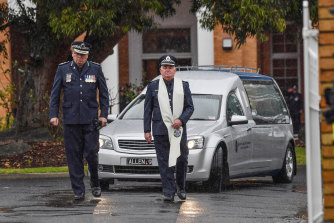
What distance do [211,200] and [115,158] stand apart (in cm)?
191

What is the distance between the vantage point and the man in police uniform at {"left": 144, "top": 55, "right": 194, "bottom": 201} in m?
12.0

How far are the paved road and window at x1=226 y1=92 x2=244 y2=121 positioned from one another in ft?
3.79

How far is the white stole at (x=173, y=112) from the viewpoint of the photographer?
472 inches

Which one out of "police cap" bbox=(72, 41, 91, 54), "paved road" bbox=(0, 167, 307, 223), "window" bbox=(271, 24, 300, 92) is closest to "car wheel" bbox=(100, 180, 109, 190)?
"paved road" bbox=(0, 167, 307, 223)

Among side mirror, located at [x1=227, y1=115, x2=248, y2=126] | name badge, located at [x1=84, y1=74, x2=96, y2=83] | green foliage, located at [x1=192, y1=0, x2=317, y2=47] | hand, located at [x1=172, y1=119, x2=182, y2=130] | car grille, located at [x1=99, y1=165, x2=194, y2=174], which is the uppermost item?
green foliage, located at [x1=192, y1=0, x2=317, y2=47]

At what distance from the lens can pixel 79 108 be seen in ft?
38.7

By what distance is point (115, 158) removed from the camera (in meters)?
13.7

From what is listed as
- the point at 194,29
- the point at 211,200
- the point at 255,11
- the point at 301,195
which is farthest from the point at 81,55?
the point at 194,29

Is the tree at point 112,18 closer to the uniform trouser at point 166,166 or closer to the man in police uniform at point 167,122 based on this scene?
the man in police uniform at point 167,122

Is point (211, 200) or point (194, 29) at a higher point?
point (194, 29)

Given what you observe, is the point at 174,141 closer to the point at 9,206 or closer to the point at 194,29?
the point at 9,206

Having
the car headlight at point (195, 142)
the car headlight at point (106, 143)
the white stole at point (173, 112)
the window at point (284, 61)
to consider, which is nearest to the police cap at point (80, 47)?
the white stole at point (173, 112)

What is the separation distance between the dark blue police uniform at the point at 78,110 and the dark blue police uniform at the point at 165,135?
0.60m

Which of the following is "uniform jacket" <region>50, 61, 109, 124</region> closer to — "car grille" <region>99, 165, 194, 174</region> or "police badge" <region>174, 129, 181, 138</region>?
"police badge" <region>174, 129, 181, 138</region>
